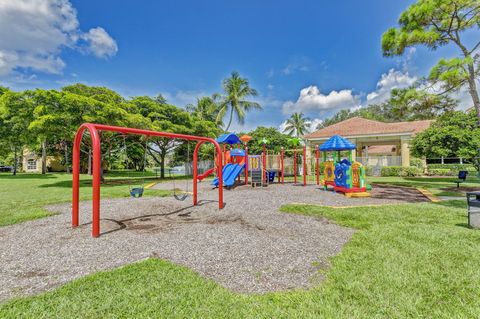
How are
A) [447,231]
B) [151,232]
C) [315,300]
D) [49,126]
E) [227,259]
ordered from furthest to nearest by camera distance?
1. [49,126]
2. [151,232]
3. [447,231]
4. [227,259]
5. [315,300]

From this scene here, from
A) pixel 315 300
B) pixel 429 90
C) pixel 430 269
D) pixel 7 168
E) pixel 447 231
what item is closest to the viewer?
pixel 315 300

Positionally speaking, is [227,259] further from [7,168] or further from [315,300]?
[7,168]

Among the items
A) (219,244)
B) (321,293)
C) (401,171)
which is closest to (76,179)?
(219,244)

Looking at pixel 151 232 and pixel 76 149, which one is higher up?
pixel 76 149

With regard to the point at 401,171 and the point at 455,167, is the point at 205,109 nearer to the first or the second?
the point at 401,171

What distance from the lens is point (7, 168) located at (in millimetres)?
41250

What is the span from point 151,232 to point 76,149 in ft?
8.21

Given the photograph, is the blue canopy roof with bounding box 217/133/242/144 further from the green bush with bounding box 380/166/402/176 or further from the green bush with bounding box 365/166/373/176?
the green bush with bounding box 380/166/402/176

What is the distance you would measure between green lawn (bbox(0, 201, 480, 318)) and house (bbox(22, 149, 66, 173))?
42.1 meters

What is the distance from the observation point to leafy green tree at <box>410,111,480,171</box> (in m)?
12.9

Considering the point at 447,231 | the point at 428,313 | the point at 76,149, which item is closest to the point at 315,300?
the point at 428,313

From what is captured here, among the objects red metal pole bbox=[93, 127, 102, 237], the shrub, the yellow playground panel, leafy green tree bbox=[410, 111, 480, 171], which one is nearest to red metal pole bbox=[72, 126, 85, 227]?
red metal pole bbox=[93, 127, 102, 237]

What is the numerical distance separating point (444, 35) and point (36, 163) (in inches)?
2052

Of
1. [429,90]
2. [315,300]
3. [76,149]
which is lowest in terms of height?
[315,300]
